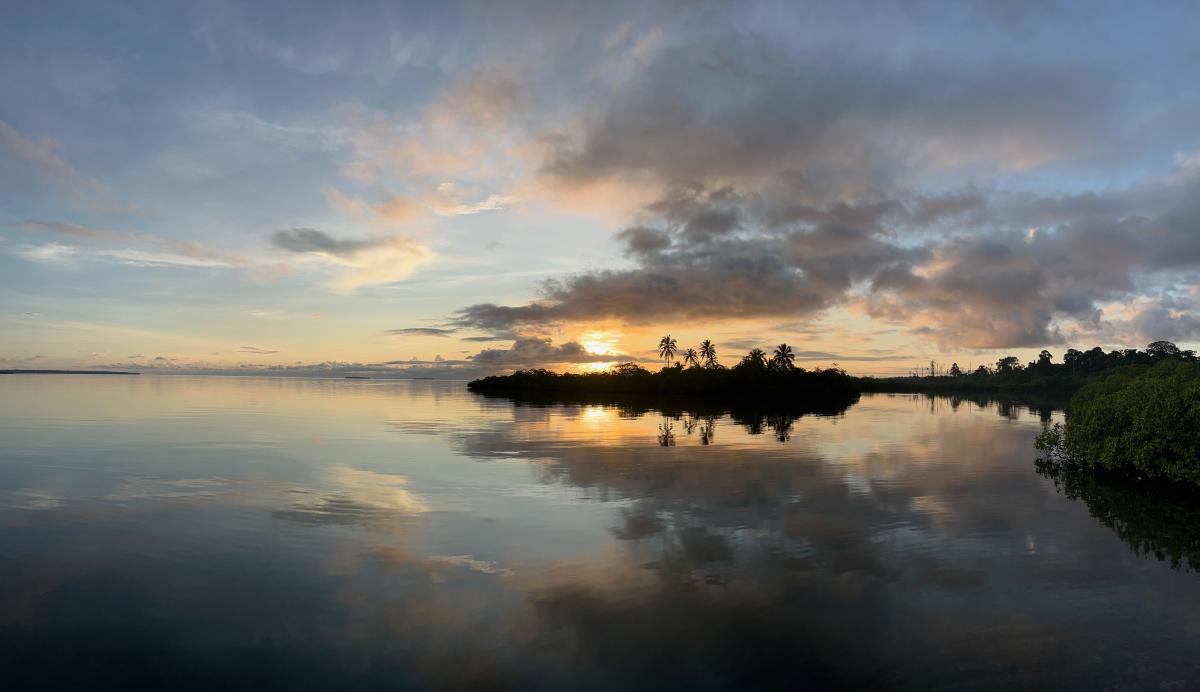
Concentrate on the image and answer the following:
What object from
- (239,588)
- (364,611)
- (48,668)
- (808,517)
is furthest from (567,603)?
(808,517)

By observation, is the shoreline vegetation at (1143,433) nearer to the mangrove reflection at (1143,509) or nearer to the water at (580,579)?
the mangrove reflection at (1143,509)

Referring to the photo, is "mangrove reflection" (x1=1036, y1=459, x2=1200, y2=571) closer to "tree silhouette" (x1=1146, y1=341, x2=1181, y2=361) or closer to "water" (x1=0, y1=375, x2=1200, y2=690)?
"water" (x1=0, y1=375, x2=1200, y2=690)

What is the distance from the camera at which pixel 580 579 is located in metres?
14.0

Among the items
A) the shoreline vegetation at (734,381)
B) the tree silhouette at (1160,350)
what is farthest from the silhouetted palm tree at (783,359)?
the tree silhouette at (1160,350)

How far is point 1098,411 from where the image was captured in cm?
3012

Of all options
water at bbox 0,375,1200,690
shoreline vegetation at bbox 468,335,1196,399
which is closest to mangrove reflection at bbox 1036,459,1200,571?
water at bbox 0,375,1200,690

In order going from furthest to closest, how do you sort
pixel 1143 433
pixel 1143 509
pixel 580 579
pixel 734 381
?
1. pixel 734 381
2. pixel 1143 433
3. pixel 1143 509
4. pixel 580 579

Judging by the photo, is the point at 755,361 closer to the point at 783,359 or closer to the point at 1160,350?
the point at 783,359

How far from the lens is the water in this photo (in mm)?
10180

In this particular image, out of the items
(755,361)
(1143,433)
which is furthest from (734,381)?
(1143,433)

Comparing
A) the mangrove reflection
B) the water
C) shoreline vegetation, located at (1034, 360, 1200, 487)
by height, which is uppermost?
shoreline vegetation, located at (1034, 360, 1200, 487)

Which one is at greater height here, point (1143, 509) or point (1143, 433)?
point (1143, 433)

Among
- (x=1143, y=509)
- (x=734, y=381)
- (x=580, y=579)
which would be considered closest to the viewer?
(x=580, y=579)

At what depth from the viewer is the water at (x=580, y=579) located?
10.2 metres
